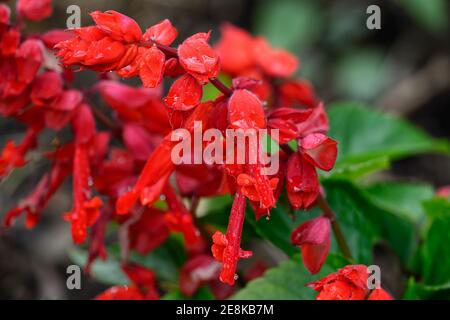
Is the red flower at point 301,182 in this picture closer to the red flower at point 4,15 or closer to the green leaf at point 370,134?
the red flower at point 4,15

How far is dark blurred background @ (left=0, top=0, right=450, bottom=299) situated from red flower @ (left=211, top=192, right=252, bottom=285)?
1736 mm

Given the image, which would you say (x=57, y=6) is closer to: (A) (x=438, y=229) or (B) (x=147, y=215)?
(B) (x=147, y=215)

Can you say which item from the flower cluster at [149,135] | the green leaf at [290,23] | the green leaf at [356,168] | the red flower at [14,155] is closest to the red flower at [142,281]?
the flower cluster at [149,135]

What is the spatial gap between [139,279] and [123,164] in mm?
240

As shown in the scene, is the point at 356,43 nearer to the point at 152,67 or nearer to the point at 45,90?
the point at 45,90

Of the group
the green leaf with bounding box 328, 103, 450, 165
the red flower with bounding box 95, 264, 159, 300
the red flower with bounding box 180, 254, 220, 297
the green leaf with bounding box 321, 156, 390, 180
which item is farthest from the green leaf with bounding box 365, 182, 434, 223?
the red flower with bounding box 95, 264, 159, 300

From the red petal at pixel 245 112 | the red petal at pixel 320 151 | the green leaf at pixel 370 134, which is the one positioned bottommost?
the green leaf at pixel 370 134

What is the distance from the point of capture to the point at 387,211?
60.6 inches

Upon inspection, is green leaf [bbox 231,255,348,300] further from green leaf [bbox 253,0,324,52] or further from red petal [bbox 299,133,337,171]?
green leaf [bbox 253,0,324,52]

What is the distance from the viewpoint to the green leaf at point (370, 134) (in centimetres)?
177

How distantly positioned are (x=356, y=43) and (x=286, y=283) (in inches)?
86.1

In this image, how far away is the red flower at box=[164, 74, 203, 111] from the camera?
964mm
